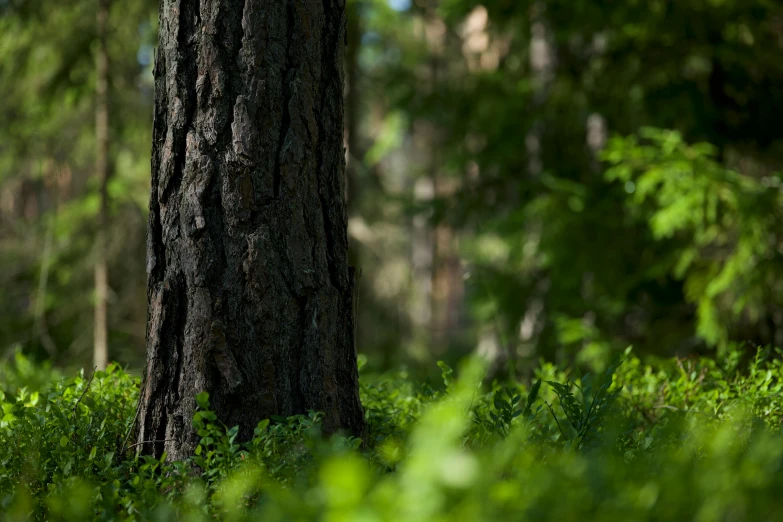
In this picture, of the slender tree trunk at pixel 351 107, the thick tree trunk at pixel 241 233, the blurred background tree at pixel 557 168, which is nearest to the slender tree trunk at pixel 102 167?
the blurred background tree at pixel 557 168

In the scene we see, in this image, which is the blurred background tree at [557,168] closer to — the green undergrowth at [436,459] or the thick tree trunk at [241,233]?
the green undergrowth at [436,459]

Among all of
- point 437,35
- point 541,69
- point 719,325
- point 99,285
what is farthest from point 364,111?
point 719,325

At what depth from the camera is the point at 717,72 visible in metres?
7.30

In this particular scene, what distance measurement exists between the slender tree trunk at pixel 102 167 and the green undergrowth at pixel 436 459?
4.60 metres

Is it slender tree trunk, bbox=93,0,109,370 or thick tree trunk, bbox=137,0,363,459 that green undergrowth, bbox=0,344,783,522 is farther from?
slender tree trunk, bbox=93,0,109,370

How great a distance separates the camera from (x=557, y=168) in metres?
8.64

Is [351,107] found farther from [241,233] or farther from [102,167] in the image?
[241,233]

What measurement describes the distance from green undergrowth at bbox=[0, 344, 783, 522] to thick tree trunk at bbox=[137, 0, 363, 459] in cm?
16

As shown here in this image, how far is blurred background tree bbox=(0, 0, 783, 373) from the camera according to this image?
6281 millimetres

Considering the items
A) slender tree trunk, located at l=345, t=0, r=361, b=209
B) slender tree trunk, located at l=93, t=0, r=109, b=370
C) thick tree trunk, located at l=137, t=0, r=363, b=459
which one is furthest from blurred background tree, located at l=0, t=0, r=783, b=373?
thick tree trunk, located at l=137, t=0, r=363, b=459

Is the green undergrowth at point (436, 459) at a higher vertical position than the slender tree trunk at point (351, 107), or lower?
lower

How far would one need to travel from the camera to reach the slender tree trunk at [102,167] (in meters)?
8.94

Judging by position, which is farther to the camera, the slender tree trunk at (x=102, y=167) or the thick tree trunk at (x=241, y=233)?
the slender tree trunk at (x=102, y=167)

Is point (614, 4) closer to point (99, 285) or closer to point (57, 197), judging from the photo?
point (99, 285)
